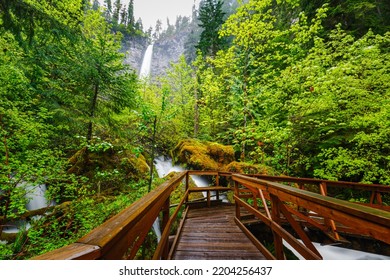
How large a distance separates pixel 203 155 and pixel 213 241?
7912mm

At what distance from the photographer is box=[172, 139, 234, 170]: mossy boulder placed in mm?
11141

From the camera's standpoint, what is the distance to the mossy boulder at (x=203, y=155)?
36.6ft

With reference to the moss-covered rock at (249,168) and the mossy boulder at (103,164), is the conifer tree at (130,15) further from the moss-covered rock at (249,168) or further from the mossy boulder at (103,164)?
the moss-covered rock at (249,168)

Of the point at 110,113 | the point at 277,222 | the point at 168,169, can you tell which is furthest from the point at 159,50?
the point at 277,222

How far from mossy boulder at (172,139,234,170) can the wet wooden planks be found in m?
5.72

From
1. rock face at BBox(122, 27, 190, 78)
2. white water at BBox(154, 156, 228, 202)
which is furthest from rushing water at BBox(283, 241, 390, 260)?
rock face at BBox(122, 27, 190, 78)

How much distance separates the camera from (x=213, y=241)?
3.76 metres

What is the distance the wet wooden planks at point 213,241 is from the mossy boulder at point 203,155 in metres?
5.72

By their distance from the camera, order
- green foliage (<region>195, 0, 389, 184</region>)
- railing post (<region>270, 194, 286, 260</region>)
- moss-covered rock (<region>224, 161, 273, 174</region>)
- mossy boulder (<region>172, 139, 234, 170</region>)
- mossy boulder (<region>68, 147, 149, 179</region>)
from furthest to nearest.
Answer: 1. mossy boulder (<region>172, 139, 234, 170</region>)
2. moss-covered rock (<region>224, 161, 273, 174</region>)
3. mossy boulder (<region>68, 147, 149, 179</region>)
4. green foliage (<region>195, 0, 389, 184</region>)
5. railing post (<region>270, 194, 286, 260</region>)

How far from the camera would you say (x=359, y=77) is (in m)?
6.68

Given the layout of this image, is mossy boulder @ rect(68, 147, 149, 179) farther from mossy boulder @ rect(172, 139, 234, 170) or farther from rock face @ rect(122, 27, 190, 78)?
rock face @ rect(122, 27, 190, 78)
